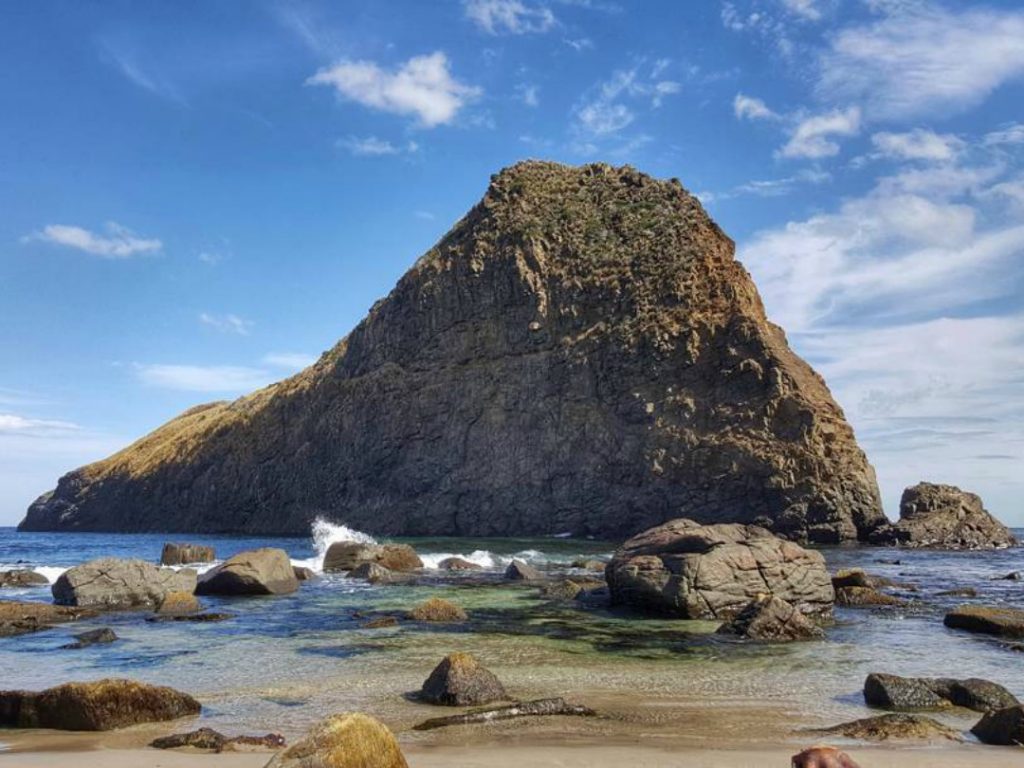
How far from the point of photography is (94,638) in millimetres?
16500

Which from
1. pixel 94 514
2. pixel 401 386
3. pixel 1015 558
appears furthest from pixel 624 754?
pixel 94 514

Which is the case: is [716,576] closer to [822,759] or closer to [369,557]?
[822,759]

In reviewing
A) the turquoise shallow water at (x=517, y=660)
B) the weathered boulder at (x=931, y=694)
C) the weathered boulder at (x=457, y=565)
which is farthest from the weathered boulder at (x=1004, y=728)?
the weathered boulder at (x=457, y=565)

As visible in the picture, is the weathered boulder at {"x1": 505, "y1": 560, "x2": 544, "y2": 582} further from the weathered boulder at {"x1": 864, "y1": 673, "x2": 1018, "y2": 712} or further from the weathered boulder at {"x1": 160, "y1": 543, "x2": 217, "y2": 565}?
the weathered boulder at {"x1": 864, "y1": 673, "x2": 1018, "y2": 712}

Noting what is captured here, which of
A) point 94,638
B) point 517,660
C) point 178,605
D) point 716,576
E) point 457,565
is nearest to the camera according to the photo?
point 517,660

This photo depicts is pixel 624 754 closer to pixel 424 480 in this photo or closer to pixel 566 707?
pixel 566 707

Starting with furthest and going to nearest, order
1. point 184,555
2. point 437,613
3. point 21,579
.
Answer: point 184,555, point 21,579, point 437,613

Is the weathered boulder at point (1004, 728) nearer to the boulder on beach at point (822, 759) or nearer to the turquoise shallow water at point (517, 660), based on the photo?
the turquoise shallow water at point (517, 660)

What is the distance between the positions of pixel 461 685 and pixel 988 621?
44.2ft

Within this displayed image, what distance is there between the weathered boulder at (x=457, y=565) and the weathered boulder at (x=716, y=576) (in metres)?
13.6

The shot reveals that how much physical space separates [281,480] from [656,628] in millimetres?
76297

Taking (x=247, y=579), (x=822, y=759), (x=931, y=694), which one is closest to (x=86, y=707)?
(x=822, y=759)

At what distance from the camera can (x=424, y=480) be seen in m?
74.9

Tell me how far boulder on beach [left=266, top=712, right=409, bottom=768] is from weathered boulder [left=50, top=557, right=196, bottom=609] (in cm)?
1826
